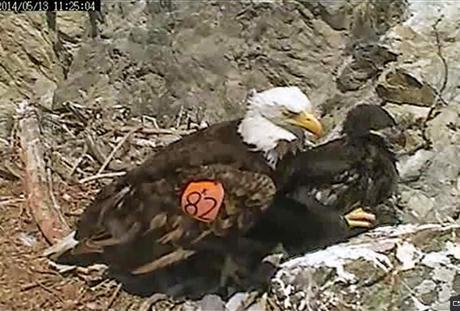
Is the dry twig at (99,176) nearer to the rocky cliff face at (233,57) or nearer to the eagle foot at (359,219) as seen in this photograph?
the rocky cliff face at (233,57)

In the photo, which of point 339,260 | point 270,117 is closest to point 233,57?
point 270,117

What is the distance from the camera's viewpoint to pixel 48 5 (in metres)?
1.28

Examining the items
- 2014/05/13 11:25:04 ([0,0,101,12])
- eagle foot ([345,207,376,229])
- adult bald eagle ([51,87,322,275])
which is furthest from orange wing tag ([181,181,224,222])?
2014/05/13 11:25:04 ([0,0,101,12])

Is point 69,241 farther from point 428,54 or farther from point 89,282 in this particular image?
point 428,54

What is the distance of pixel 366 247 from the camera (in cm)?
128

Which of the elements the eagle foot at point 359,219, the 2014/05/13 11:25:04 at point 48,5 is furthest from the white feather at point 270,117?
the 2014/05/13 11:25:04 at point 48,5

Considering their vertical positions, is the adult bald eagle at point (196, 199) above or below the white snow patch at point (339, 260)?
above

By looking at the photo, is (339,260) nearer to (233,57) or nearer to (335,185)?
(335,185)

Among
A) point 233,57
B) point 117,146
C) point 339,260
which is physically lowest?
point 339,260

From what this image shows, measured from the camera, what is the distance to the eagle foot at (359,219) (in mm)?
1267

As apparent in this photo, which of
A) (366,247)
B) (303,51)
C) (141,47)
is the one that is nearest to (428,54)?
(303,51)

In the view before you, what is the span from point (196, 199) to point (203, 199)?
0.04 ft

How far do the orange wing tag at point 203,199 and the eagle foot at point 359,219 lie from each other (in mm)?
209

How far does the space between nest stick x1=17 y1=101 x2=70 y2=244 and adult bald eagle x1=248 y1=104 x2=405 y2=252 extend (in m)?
0.31
